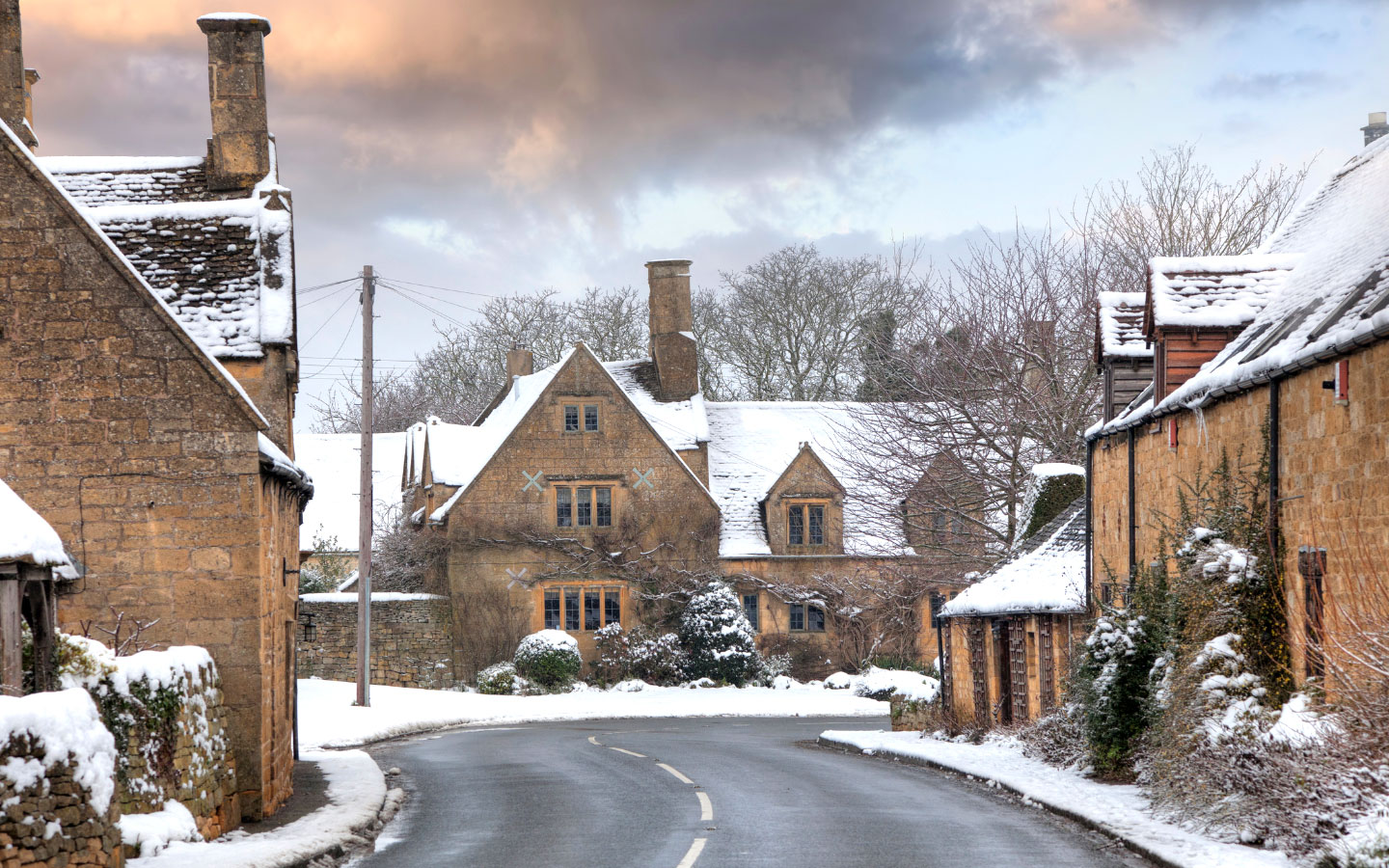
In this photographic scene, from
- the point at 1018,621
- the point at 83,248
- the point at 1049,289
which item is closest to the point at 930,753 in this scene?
the point at 1018,621

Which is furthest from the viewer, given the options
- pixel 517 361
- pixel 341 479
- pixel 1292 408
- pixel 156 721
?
pixel 341 479

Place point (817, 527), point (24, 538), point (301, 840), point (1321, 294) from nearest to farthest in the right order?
point (24, 538), point (301, 840), point (1321, 294), point (817, 527)

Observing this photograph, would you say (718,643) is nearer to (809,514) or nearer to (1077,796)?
(809,514)

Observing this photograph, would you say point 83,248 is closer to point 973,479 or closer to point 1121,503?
point 1121,503

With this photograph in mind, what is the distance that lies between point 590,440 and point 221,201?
2628cm

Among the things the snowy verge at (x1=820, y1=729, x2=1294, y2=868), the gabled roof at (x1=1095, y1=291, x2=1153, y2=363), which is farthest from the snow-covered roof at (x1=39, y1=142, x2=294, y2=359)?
the gabled roof at (x1=1095, y1=291, x2=1153, y2=363)

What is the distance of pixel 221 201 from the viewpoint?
1766 cm

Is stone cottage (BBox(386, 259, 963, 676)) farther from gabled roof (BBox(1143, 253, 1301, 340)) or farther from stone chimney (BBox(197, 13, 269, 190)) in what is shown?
gabled roof (BBox(1143, 253, 1301, 340))

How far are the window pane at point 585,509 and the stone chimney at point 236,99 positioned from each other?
24850 mm

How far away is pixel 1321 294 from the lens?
14.5 meters

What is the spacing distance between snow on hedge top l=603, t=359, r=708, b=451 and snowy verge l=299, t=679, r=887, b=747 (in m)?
8.99

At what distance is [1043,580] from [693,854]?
12655 mm

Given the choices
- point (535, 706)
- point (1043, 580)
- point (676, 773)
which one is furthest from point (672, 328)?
point (676, 773)

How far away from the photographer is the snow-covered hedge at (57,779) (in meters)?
8.27
